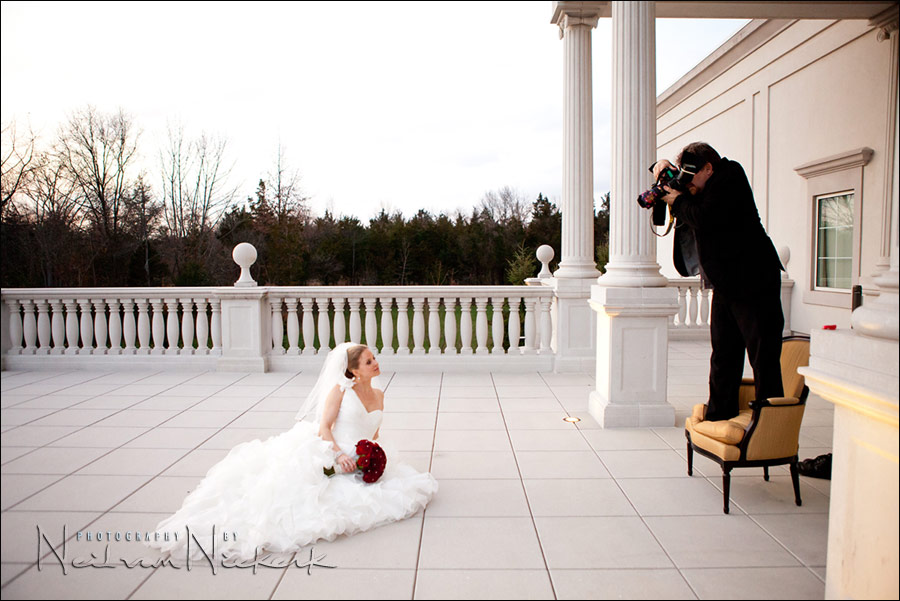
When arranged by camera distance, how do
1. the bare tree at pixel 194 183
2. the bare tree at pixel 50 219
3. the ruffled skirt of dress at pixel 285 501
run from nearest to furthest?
the ruffled skirt of dress at pixel 285 501, the bare tree at pixel 50 219, the bare tree at pixel 194 183

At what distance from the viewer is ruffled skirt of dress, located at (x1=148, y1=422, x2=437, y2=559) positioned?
120 inches

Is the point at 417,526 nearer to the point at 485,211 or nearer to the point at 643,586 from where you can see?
the point at 643,586

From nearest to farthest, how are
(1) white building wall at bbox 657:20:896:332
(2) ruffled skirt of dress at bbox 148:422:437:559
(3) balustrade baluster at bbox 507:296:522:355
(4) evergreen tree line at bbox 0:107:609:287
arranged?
1. (2) ruffled skirt of dress at bbox 148:422:437:559
2. (3) balustrade baluster at bbox 507:296:522:355
3. (1) white building wall at bbox 657:20:896:332
4. (4) evergreen tree line at bbox 0:107:609:287

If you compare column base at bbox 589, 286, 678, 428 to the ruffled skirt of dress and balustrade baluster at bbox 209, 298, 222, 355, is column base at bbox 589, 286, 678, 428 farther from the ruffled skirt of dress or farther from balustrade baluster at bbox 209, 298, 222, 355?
balustrade baluster at bbox 209, 298, 222, 355

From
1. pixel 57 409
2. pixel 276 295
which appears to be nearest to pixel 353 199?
pixel 276 295

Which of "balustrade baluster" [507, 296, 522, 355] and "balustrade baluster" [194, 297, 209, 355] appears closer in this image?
"balustrade baluster" [507, 296, 522, 355]

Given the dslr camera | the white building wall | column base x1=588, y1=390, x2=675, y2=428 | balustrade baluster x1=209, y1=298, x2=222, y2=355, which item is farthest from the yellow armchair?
balustrade baluster x1=209, y1=298, x2=222, y2=355

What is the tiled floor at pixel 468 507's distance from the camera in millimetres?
2723

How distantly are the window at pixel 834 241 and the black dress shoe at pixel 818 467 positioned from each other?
23.4 ft

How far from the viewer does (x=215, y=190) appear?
2152cm

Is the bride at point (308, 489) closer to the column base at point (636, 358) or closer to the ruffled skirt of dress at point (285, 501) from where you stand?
the ruffled skirt of dress at point (285, 501)

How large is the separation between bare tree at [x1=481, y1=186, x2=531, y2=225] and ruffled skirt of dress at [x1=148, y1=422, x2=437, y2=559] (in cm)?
2389

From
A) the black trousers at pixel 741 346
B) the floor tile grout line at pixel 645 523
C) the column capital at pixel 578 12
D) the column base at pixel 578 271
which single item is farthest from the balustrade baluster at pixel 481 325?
the black trousers at pixel 741 346

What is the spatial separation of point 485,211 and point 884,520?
24.4 m
